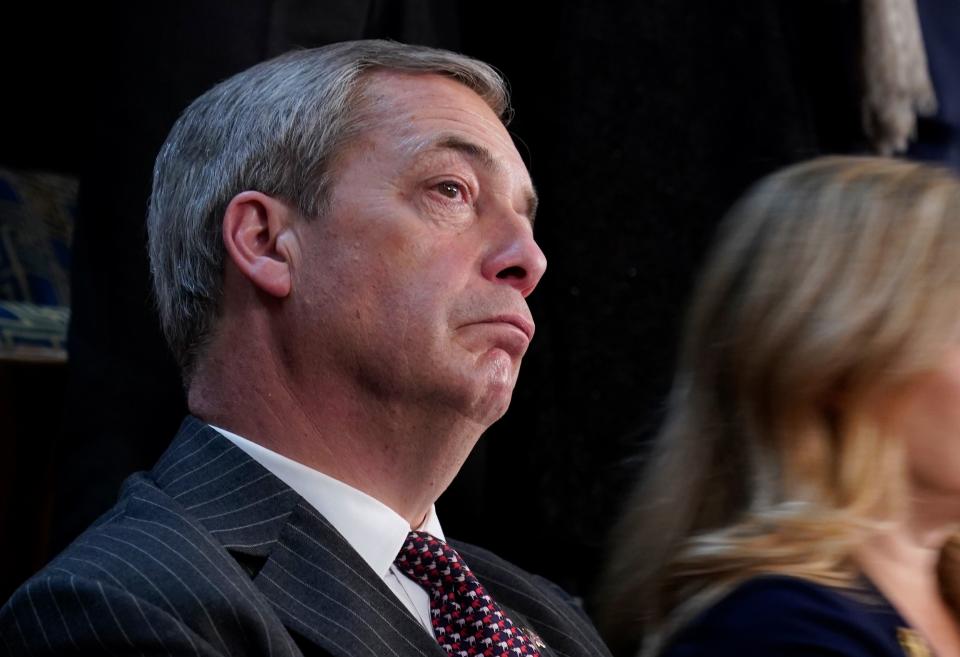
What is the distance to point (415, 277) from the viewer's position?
1.44 metres

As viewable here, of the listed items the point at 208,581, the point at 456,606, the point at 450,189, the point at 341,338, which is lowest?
the point at 456,606

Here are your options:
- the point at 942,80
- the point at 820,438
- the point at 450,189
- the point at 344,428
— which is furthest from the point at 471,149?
the point at 942,80

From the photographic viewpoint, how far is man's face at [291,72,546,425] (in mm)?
1427

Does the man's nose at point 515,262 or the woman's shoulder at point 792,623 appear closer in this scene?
the woman's shoulder at point 792,623

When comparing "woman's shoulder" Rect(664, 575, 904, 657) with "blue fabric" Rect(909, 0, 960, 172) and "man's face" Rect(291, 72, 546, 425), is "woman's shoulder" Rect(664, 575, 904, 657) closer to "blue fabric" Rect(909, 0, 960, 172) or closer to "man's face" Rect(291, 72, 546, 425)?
"man's face" Rect(291, 72, 546, 425)

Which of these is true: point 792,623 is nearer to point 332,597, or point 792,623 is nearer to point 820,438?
point 820,438

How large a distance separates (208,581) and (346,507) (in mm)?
231

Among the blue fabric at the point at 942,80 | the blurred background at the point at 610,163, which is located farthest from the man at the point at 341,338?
the blue fabric at the point at 942,80

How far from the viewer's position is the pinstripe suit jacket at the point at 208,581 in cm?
115

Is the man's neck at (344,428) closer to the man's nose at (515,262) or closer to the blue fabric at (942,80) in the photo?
the man's nose at (515,262)

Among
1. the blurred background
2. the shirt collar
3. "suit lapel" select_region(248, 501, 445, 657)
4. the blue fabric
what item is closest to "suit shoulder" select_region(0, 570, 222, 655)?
"suit lapel" select_region(248, 501, 445, 657)

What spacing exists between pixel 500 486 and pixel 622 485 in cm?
18

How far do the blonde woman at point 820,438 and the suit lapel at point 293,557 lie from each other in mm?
280

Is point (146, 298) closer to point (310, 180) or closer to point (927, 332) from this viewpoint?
point (310, 180)
